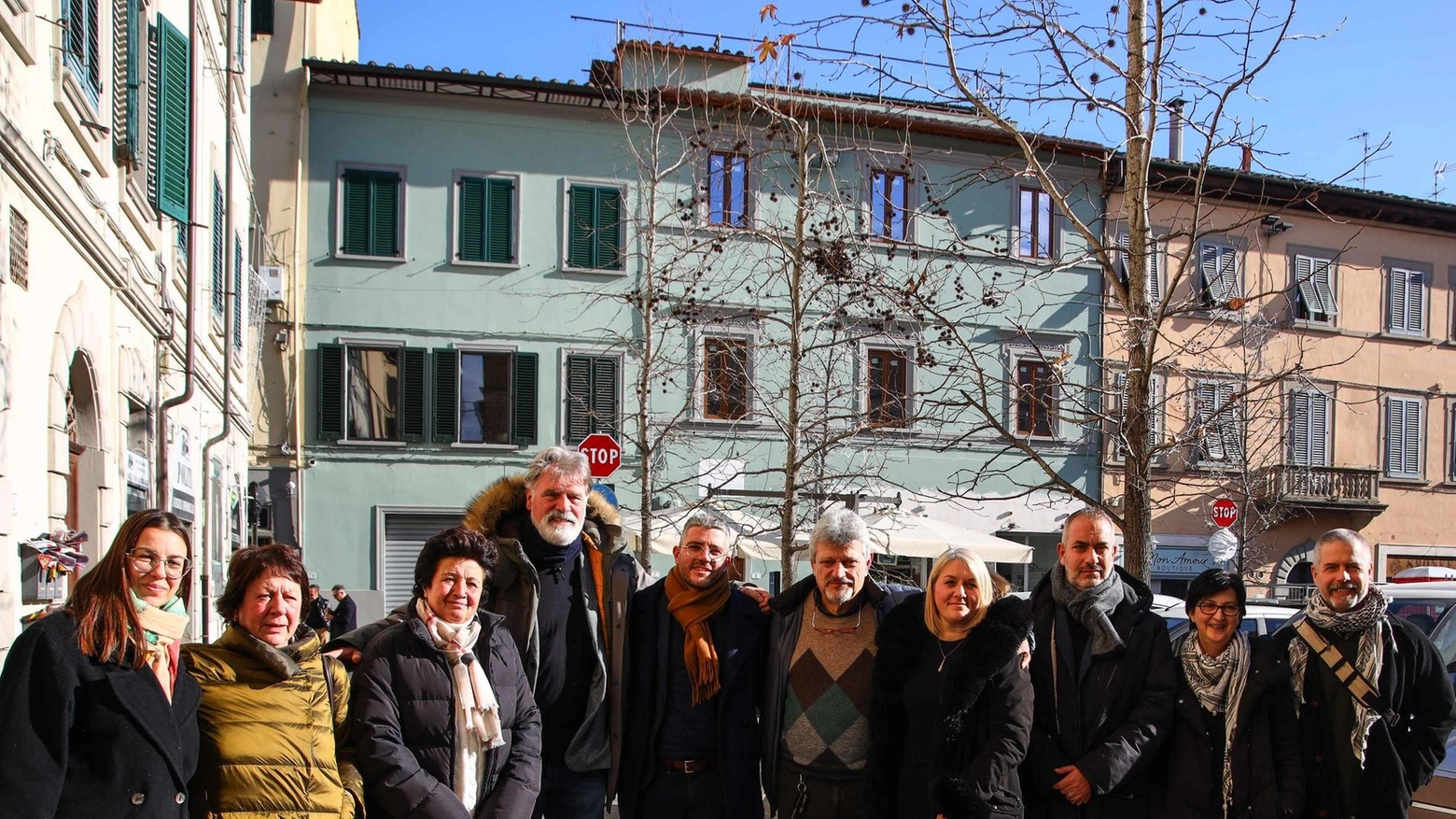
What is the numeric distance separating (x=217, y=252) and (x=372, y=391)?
721 cm

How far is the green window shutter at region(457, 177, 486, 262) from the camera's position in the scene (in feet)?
74.0

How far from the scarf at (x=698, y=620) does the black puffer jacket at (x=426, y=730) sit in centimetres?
71

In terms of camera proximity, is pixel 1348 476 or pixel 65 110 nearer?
pixel 65 110

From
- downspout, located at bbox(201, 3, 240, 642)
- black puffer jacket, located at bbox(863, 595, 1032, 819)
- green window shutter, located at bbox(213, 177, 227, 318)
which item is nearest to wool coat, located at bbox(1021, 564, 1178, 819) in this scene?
black puffer jacket, located at bbox(863, 595, 1032, 819)

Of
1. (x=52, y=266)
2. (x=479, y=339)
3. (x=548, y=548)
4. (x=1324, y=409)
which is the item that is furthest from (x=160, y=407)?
(x=1324, y=409)

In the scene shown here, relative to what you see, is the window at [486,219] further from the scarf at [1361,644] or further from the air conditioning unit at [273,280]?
the scarf at [1361,644]

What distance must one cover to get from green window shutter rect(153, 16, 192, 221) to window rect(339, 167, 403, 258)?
33.4ft

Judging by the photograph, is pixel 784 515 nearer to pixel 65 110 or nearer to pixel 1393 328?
pixel 65 110

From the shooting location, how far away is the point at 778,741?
→ 5082 mm

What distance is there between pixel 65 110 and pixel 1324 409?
88.7ft

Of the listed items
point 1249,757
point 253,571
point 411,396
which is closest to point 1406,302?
point 411,396

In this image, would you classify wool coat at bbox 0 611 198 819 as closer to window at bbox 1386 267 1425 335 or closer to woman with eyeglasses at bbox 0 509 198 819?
woman with eyeglasses at bbox 0 509 198 819

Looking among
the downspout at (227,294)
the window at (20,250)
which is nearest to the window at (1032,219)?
the downspout at (227,294)

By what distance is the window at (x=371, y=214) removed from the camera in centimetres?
2205
